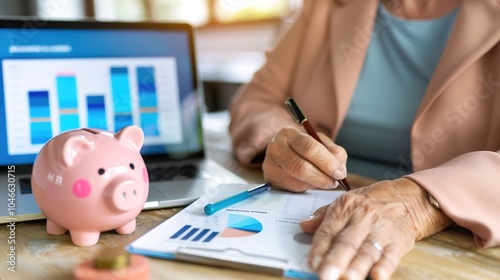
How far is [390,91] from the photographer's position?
104 cm

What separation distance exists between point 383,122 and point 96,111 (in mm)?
579

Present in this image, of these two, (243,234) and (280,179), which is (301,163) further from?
(243,234)

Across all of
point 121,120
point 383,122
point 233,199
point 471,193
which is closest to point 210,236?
point 233,199

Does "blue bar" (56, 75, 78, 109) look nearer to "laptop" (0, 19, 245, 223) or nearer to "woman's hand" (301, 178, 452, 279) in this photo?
"laptop" (0, 19, 245, 223)

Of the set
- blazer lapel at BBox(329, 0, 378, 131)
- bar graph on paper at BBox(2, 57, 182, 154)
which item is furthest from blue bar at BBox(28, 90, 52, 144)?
blazer lapel at BBox(329, 0, 378, 131)

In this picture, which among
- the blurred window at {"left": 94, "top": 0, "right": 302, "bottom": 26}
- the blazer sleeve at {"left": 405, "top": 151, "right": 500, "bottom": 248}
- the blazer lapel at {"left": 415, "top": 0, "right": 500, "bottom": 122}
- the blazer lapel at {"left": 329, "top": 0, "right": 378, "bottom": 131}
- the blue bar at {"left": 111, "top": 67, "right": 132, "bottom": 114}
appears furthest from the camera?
the blurred window at {"left": 94, "top": 0, "right": 302, "bottom": 26}

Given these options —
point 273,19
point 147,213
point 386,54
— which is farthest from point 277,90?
point 273,19

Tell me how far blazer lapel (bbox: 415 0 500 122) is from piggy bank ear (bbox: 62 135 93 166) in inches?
23.6

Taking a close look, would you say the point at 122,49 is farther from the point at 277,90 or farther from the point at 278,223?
the point at 278,223

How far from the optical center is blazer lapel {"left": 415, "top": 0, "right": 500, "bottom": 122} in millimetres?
833

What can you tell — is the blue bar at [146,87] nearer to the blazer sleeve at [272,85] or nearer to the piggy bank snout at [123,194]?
the blazer sleeve at [272,85]

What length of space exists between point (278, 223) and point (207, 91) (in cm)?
213

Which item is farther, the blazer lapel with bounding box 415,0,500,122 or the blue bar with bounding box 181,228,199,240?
the blazer lapel with bounding box 415,0,500,122

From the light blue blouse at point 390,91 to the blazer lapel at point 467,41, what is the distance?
0.10m
